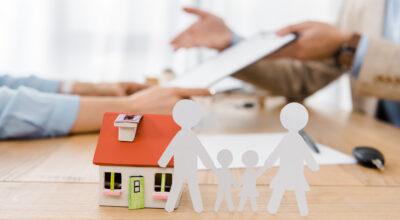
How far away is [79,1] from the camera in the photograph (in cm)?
171

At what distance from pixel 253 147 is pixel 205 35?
63 centimetres

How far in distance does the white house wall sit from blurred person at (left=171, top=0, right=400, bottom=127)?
62 centimetres

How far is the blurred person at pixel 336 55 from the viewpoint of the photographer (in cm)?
90

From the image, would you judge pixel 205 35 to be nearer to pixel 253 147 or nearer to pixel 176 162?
pixel 253 147

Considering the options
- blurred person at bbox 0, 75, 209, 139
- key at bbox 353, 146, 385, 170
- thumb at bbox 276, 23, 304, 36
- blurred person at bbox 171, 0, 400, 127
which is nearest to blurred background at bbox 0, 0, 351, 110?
blurred person at bbox 171, 0, 400, 127

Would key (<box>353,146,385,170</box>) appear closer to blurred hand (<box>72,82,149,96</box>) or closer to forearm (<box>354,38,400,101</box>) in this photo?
forearm (<box>354,38,400,101</box>)

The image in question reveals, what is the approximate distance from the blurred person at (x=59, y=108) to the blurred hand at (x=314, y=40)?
0.44 metres

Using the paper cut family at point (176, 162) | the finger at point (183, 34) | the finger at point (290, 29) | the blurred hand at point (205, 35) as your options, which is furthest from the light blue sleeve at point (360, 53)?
the paper cut family at point (176, 162)

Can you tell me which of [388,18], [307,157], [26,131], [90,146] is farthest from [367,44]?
[26,131]

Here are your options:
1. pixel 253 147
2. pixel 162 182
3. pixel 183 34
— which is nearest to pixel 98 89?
pixel 183 34

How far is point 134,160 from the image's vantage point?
0.32 m

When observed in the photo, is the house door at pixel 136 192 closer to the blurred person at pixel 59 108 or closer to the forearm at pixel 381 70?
the blurred person at pixel 59 108

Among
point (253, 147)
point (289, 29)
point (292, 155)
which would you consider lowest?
point (253, 147)

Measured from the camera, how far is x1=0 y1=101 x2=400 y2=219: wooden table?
331 mm
